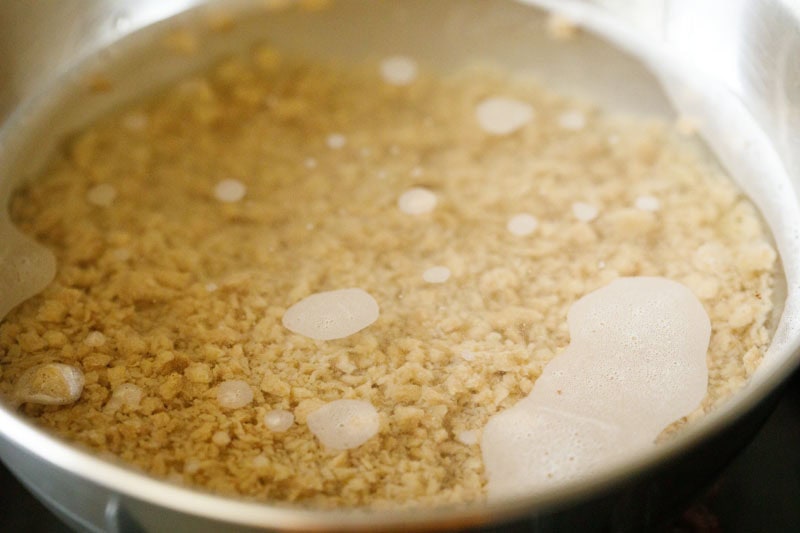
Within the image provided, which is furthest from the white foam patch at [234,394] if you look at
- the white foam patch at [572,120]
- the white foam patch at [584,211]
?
the white foam patch at [572,120]

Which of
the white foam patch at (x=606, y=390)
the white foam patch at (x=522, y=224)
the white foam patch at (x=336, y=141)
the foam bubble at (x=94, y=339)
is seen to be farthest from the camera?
the white foam patch at (x=336, y=141)

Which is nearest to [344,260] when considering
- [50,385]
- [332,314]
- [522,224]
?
[332,314]

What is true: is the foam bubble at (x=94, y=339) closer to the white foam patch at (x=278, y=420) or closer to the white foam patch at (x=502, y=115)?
the white foam patch at (x=278, y=420)

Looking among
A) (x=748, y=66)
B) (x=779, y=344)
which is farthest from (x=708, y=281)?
(x=748, y=66)

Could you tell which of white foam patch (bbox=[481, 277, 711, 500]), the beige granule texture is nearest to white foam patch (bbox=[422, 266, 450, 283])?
the beige granule texture

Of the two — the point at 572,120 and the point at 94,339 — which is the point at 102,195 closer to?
the point at 94,339

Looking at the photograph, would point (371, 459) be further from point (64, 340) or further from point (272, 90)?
point (272, 90)
